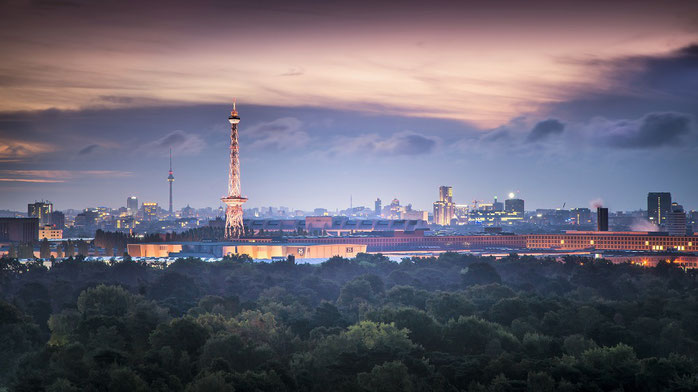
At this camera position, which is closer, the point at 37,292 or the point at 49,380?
the point at 49,380

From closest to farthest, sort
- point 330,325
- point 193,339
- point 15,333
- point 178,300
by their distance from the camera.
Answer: point 193,339 < point 15,333 < point 330,325 < point 178,300

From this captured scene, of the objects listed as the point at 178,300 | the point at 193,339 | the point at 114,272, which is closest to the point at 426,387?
the point at 193,339

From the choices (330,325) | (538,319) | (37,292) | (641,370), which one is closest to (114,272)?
(37,292)

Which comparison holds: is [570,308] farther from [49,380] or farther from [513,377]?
[49,380]

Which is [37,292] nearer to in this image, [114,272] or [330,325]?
[114,272]

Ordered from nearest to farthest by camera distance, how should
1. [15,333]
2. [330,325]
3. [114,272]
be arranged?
1. [15,333]
2. [330,325]
3. [114,272]

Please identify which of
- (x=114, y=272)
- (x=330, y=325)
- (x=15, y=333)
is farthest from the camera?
(x=114, y=272)
